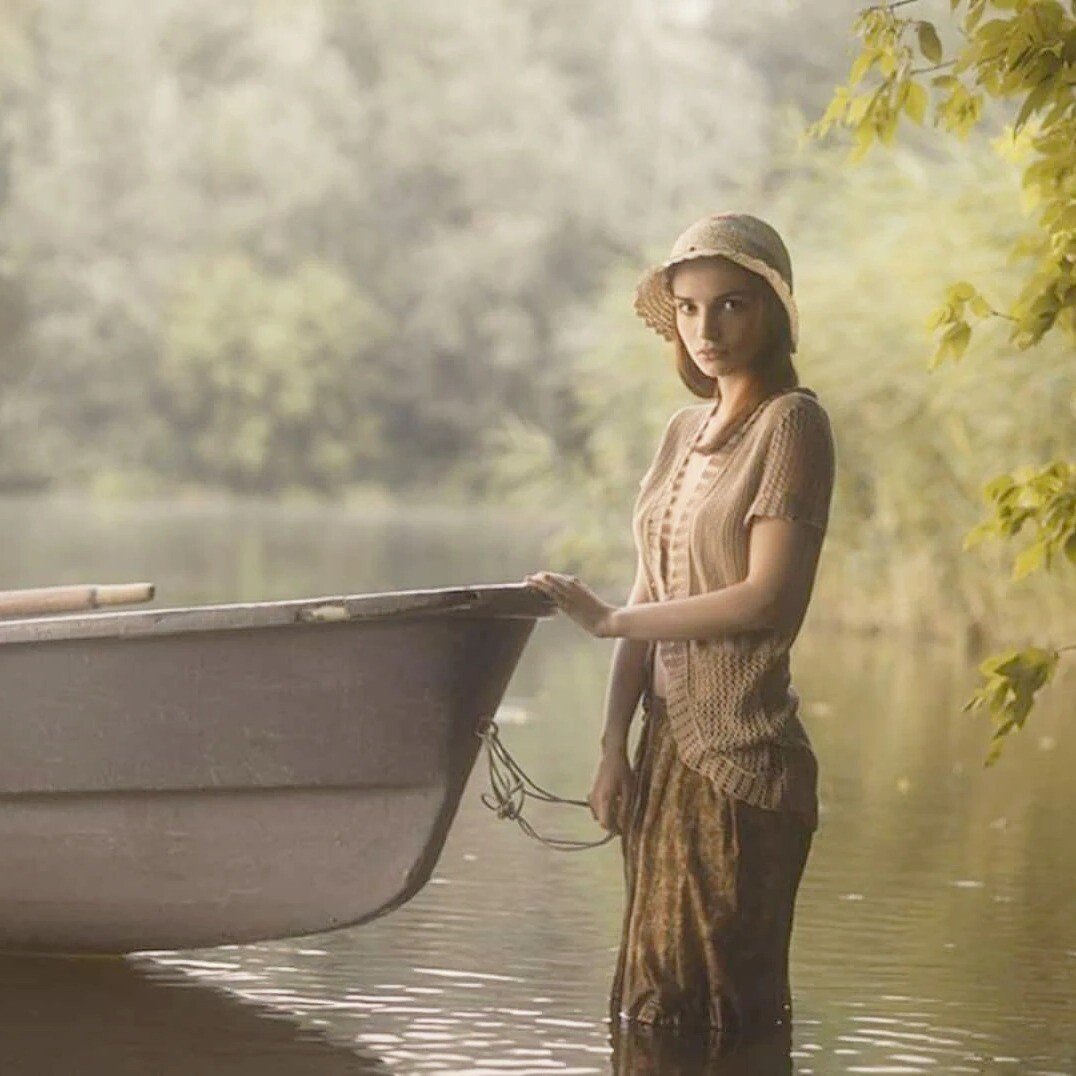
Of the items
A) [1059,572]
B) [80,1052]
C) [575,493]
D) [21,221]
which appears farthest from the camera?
[21,221]

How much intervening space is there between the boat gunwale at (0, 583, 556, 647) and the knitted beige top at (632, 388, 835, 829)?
29cm

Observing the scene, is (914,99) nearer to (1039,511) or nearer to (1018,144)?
(1018,144)

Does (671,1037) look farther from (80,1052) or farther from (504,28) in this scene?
(504,28)

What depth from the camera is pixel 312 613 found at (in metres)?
5.92

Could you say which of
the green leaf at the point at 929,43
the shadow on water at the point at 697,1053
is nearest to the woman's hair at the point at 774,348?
the green leaf at the point at 929,43

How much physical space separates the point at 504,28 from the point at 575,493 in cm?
4288

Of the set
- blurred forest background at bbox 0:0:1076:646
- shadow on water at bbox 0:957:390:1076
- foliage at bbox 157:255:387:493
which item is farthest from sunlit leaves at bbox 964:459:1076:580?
foliage at bbox 157:255:387:493

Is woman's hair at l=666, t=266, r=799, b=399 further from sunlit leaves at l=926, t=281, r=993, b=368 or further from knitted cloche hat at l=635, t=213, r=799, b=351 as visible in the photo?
sunlit leaves at l=926, t=281, r=993, b=368

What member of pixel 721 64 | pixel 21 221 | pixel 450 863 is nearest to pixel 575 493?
pixel 450 863

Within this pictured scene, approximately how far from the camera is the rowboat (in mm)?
5992

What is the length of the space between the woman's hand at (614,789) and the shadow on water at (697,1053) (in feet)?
1.26

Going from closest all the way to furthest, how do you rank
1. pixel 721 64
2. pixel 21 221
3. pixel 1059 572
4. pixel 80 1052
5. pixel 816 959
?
pixel 80 1052
pixel 816 959
pixel 1059 572
pixel 721 64
pixel 21 221

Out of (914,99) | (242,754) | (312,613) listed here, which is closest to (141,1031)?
(242,754)

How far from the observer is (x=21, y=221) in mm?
62656
